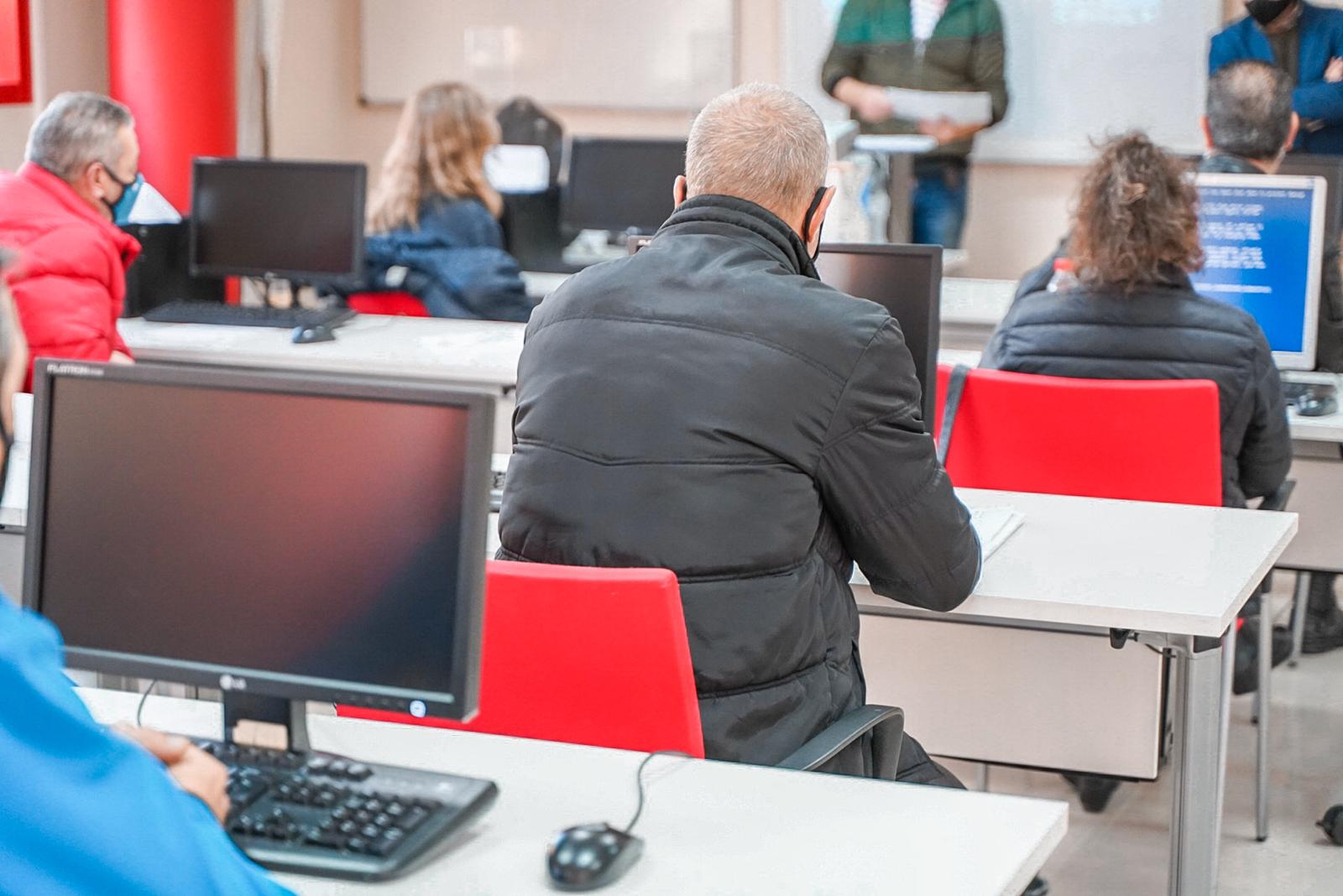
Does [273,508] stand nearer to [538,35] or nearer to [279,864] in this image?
[279,864]

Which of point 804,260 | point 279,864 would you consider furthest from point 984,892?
point 804,260

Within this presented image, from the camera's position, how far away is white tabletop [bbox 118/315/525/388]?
13.6 feet

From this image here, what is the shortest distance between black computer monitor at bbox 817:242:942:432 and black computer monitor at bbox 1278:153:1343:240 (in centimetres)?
117

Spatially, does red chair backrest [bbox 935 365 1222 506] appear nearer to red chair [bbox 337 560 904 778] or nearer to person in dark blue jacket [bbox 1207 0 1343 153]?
red chair [bbox 337 560 904 778]

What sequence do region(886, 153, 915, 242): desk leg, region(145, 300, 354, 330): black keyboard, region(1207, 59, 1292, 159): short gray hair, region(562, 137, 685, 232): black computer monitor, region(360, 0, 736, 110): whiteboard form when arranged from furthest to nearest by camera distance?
region(360, 0, 736, 110): whiteboard, region(886, 153, 915, 242): desk leg, region(562, 137, 685, 232): black computer monitor, region(145, 300, 354, 330): black keyboard, region(1207, 59, 1292, 159): short gray hair

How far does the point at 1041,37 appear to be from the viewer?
688cm

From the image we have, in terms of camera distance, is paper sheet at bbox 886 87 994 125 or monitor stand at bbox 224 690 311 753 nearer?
monitor stand at bbox 224 690 311 753

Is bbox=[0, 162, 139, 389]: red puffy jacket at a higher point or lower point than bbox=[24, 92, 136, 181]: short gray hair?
lower

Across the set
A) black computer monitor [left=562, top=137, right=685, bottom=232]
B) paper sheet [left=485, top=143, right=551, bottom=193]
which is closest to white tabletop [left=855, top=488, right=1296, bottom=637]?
black computer monitor [left=562, top=137, right=685, bottom=232]

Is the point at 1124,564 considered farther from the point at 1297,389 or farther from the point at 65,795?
the point at 65,795

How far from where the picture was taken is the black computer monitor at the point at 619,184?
5176 mm

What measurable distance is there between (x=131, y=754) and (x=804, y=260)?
1.25m

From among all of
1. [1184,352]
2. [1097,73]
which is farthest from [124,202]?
[1097,73]

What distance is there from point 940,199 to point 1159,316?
3980 millimetres
